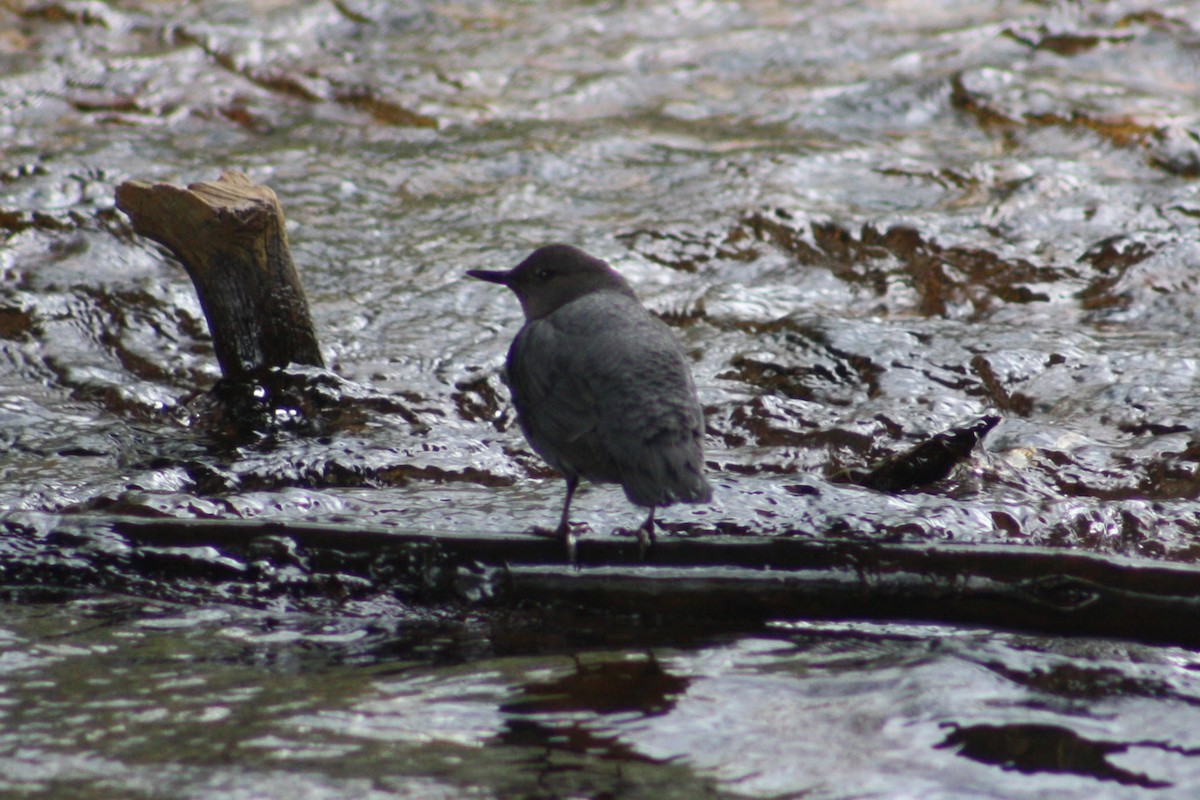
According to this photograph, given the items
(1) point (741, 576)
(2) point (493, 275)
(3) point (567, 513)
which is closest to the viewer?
(1) point (741, 576)

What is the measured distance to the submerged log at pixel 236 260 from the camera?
4.54 meters

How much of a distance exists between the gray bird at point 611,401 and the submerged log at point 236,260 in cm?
101

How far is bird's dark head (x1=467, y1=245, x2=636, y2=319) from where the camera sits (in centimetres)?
474

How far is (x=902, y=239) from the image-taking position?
294 inches

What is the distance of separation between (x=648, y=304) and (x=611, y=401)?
9.58 ft

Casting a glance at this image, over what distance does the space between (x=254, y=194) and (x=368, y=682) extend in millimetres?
2135

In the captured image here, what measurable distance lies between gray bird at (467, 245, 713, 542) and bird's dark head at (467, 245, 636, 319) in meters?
0.11

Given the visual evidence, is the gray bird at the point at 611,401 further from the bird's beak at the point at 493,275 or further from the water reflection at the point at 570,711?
the water reflection at the point at 570,711

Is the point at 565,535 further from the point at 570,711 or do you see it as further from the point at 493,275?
the point at 493,275

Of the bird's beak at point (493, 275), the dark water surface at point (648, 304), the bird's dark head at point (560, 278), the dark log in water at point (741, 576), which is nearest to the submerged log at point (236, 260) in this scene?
the dark water surface at point (648, 304)

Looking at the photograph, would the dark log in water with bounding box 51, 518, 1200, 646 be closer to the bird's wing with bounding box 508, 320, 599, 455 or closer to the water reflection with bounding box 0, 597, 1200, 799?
the water reflection with bounding box 0, 597, 1200, 799

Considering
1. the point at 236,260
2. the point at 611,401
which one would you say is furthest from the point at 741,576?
the point at 236,260

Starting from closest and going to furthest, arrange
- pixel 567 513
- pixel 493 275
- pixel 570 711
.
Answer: pixel 570 711, pixel 567 513, pixel 493 275

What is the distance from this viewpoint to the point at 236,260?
4.76 metres
